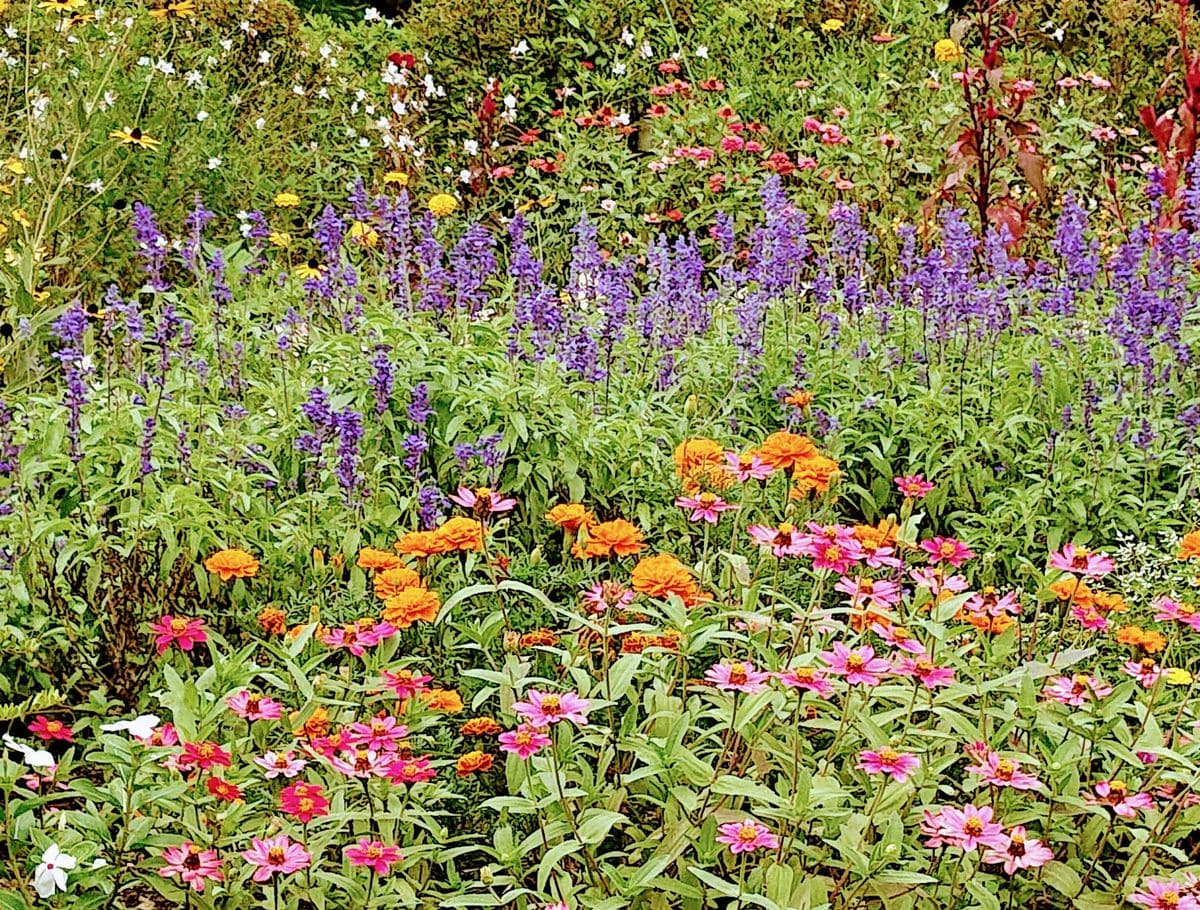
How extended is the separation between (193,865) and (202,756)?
14cm

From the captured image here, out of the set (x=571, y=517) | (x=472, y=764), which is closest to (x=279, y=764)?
(x=472, y=764)

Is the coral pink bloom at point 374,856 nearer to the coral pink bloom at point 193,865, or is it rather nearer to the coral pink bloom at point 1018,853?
the coral pink bloom at point 193,865

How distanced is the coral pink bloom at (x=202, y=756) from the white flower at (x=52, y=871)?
188 mm

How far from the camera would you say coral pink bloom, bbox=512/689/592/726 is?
1.97 meters

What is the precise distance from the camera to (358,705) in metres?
2.49

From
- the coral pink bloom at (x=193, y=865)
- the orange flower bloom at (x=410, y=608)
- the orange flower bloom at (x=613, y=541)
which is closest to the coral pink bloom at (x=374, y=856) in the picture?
the coral pink bloom at (x=193, y=865)

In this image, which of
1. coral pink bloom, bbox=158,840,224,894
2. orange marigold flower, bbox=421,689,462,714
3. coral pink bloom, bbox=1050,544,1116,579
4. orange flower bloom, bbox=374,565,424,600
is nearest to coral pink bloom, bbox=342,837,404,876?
coral pink bloom, bbox=158,840,224,894

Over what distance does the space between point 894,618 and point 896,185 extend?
176 inches

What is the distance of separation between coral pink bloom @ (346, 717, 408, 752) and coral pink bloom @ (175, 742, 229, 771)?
171 millimetres

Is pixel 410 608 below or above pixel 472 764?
above

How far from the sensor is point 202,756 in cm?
208

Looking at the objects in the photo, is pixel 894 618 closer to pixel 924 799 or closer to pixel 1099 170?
pixel 924 799

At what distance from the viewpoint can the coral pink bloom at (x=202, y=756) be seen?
2.08 meters

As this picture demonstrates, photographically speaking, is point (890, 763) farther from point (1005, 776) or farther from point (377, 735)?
point (377, 735)
